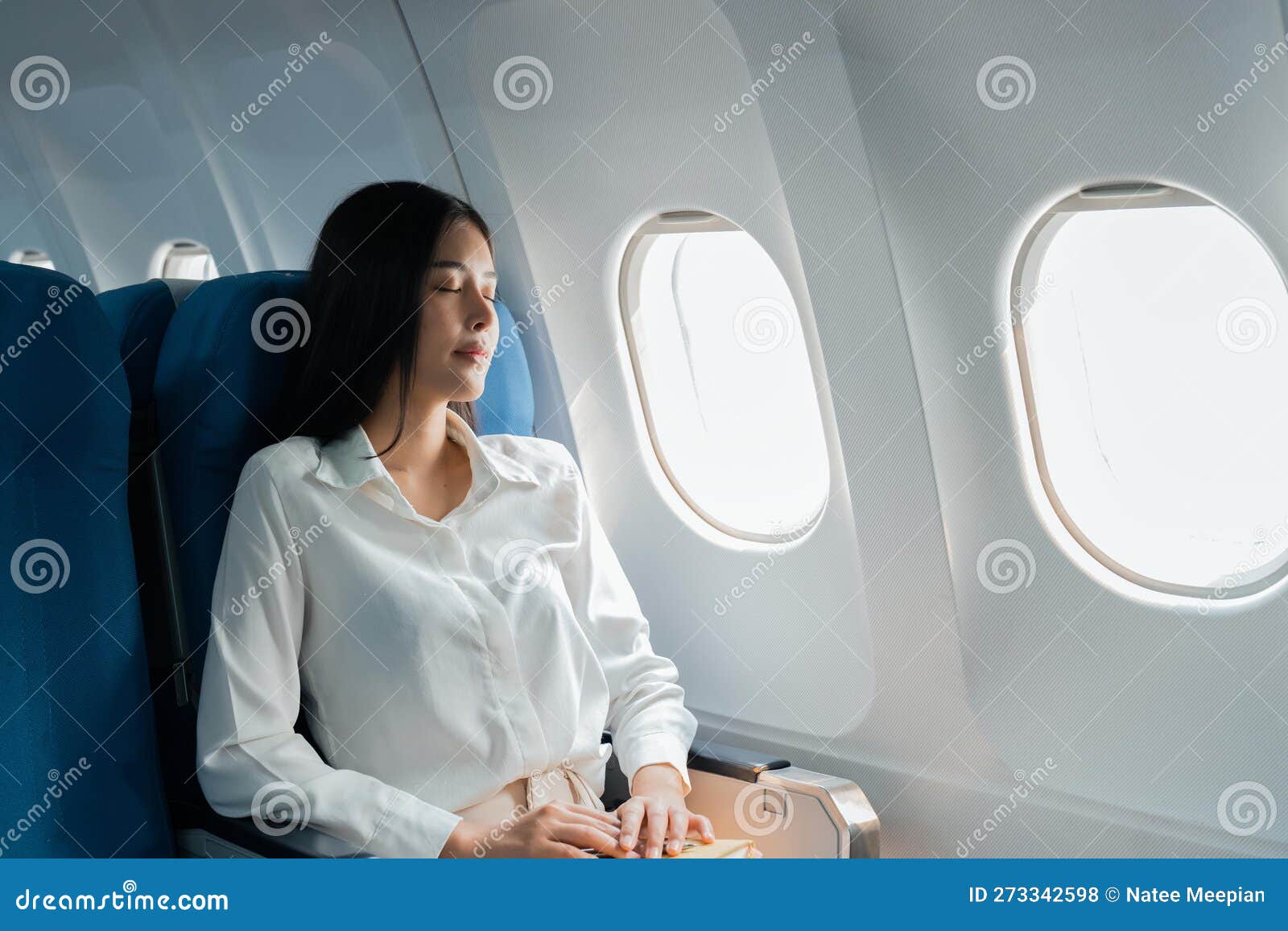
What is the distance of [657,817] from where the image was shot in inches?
89.2

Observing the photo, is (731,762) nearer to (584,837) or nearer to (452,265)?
(584,837)

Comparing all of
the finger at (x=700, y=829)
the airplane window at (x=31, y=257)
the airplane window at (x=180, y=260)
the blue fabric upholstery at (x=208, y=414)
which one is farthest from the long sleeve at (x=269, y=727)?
the airplane window at (x=31, y=257)

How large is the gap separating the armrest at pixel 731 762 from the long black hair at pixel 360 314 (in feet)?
3.06

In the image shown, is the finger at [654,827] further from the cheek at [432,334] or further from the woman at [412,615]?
the cheek at [432,334]

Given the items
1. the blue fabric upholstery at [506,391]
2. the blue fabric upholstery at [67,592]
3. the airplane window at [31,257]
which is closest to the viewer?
the blue fabric upholstery at [67,592]

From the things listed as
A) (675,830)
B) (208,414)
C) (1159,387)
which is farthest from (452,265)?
(1159,387)

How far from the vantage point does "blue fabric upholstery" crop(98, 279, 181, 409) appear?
2.45 m

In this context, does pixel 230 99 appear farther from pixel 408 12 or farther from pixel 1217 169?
pixel 1217 169

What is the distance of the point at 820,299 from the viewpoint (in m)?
2.70

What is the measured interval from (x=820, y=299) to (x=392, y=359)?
949mm

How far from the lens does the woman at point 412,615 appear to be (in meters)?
2.14

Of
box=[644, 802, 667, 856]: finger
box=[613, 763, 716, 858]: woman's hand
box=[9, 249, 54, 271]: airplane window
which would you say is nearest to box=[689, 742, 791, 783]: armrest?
box=[613, 763, 716, 858]: woman's hand

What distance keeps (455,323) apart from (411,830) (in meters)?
0.96
